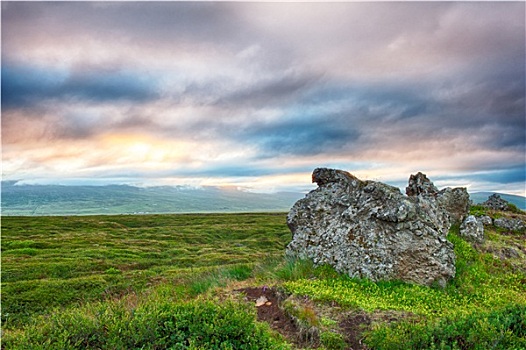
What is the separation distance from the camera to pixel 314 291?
11.8m

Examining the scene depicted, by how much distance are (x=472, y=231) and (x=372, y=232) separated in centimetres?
681

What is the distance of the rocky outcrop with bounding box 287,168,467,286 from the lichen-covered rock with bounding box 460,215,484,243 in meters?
2.00

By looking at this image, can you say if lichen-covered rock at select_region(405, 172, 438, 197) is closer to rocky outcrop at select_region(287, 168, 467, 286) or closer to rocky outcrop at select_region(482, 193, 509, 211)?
rocky outcrop at select_region(287, 168, 467, 286)

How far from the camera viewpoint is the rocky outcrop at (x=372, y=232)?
13.3 m

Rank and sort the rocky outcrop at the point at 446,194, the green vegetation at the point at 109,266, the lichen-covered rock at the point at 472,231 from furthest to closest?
1. the green vegetation at the point at 109,266
2. the rocky outcrop at the point at 446,194
3. the lichen-covered rock at the point at 472,231

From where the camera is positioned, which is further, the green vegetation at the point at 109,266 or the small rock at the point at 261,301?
the green vegetation at the point at 109,266

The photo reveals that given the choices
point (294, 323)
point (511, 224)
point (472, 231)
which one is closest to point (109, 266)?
point (294, 323)

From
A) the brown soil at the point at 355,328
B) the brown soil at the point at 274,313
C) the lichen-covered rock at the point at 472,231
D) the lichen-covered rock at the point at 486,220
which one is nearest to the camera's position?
the brown soil at the point at 355,328

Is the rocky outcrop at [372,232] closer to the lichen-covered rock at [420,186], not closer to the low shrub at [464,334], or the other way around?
the lichen-covered rock at [420,186]

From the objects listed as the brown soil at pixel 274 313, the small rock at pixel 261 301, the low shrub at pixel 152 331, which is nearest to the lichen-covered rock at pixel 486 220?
the brown soil at pixel 274 313

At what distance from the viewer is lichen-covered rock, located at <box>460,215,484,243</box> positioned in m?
17.4

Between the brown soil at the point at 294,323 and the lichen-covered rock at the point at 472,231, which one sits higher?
the lichen-covered rock at the point at 472,231

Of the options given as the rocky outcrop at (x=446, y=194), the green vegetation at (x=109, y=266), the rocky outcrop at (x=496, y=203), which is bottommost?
the green vegetation at (x=109, y=266)

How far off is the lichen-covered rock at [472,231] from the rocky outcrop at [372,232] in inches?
78.7
